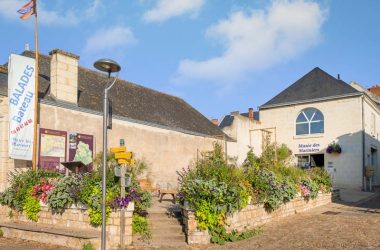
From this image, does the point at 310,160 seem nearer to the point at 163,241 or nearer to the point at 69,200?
the point at 163,241

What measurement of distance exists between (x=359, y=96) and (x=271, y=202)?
13.5m

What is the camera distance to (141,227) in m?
9.27

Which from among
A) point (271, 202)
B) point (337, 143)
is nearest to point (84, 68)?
point (271, 202)

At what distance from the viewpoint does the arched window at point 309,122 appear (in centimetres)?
2334

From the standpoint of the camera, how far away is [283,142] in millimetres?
24609

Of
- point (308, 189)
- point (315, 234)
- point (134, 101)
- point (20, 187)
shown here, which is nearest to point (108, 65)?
point (20, 187)

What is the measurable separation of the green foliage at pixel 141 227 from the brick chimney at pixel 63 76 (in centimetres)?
670

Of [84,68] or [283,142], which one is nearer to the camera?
[84,68]

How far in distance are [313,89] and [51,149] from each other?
16896 mm

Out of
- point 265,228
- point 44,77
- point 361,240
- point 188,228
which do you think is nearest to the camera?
point 361,240

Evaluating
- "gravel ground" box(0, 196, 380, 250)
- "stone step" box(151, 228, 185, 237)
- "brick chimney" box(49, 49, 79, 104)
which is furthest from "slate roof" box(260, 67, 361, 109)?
"stone step" box(151, 228, 185, 237)

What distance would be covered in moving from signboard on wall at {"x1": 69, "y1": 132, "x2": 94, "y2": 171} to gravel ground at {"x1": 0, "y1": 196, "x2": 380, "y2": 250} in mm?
4383

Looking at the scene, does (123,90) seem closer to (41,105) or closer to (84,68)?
(84,68)

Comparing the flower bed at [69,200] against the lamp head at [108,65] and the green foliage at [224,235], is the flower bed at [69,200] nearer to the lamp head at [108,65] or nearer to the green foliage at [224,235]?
the green foliage at [224,235]
